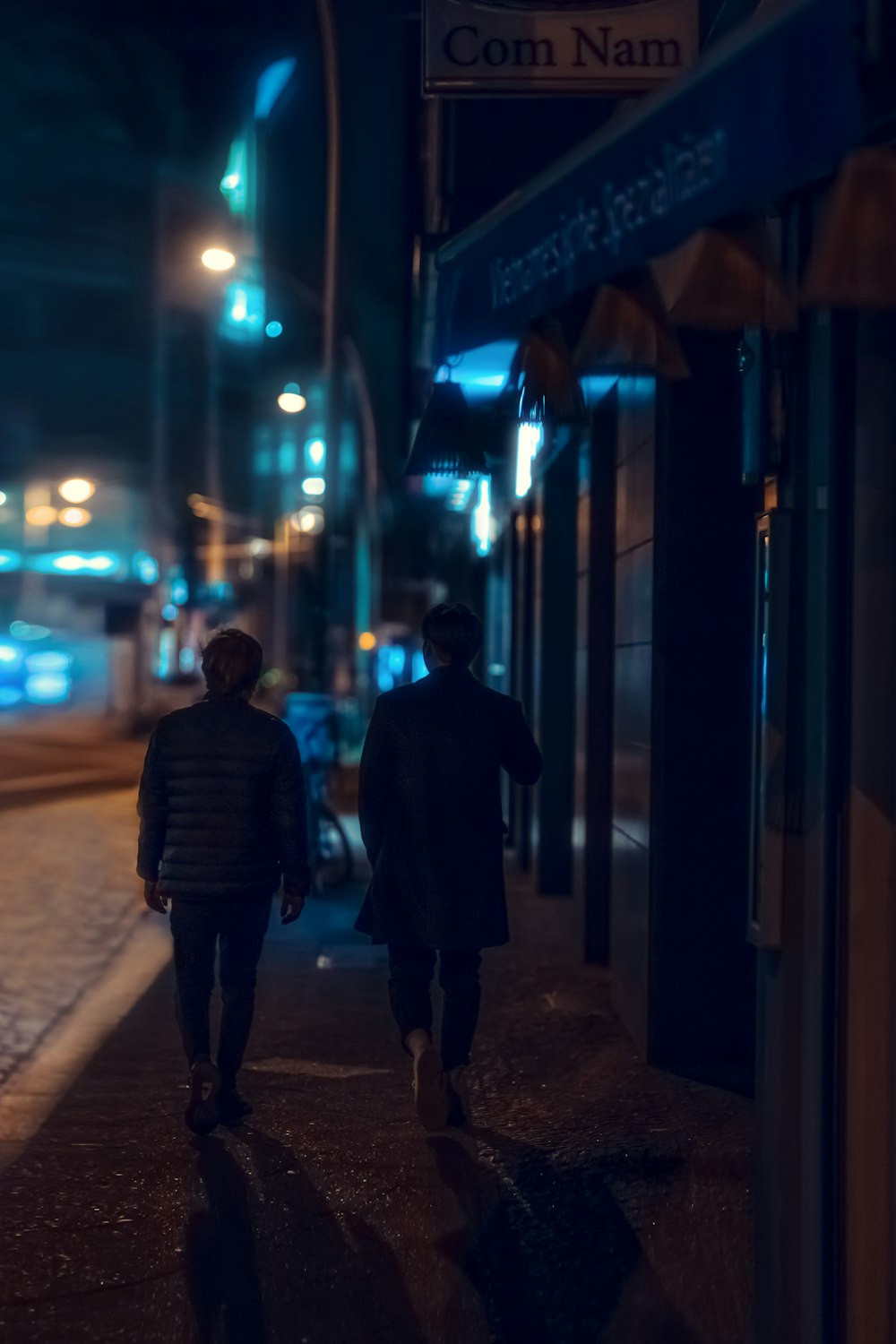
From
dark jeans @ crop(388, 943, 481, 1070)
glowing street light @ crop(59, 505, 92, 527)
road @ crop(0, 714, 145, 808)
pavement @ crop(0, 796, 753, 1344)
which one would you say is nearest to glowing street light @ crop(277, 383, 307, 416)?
road @ crop(0, 714, 145, 808)

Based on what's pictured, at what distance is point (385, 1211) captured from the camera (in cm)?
458

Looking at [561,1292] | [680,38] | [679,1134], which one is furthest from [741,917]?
[680,38]

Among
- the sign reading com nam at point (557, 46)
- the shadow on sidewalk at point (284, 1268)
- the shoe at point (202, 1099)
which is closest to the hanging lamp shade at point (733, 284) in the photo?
the sign reading com nam at point (557, 46)

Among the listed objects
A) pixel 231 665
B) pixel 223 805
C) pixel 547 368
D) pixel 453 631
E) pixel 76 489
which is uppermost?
pixel 76 489

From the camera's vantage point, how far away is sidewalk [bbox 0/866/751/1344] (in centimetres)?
404

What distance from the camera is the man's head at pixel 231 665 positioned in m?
5.27

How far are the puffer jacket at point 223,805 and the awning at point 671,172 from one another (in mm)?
1667

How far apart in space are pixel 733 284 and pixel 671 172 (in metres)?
0.32

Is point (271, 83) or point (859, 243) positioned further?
point (271, 83)

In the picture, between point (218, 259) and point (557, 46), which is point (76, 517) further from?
point (557, 46)

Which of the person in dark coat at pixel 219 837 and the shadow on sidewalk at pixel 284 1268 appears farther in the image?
the person in dark coat at pixel 219 837

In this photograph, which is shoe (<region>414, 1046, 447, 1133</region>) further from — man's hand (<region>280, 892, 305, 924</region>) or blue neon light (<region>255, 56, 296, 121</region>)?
blue neon light (<region>255, 56, 296, 121</region>)

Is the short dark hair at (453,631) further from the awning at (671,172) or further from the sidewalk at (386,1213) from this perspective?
the sidewalk at (386,1213)

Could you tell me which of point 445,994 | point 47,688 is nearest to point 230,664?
point 445,994
